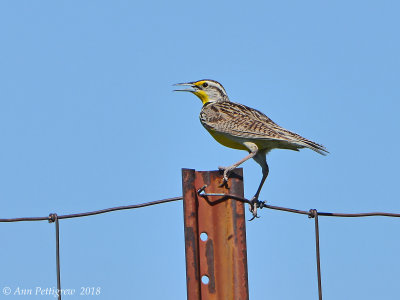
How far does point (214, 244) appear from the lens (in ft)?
15.0

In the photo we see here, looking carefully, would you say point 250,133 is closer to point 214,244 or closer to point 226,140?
point 226,140

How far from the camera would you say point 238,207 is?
4.60 metres

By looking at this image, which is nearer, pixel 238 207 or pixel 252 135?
pixel 238 207

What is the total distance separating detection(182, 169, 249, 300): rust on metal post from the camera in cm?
449

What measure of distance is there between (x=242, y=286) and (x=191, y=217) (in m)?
0.51

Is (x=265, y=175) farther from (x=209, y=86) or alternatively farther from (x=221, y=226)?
(x=221, y=226)

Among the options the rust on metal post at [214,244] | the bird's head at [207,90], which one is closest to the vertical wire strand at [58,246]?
the rust on metal post at [214,244]

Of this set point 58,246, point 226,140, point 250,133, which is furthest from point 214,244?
point 226,140

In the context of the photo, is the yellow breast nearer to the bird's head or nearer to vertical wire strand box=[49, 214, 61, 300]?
the bird's head

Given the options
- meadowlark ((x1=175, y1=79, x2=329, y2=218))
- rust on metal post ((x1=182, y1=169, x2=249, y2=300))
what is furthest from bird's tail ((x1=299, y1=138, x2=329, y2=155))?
rust on metal post ((x1=182, y1=169, x2=249, y2=300))

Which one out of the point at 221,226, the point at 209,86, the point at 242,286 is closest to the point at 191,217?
the point at 221,226

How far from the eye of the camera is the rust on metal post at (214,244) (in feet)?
14.7

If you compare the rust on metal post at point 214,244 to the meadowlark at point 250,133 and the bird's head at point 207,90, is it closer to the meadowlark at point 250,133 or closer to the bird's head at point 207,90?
the meadowlark at point 250,133

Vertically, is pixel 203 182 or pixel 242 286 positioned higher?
pixel 203 182
